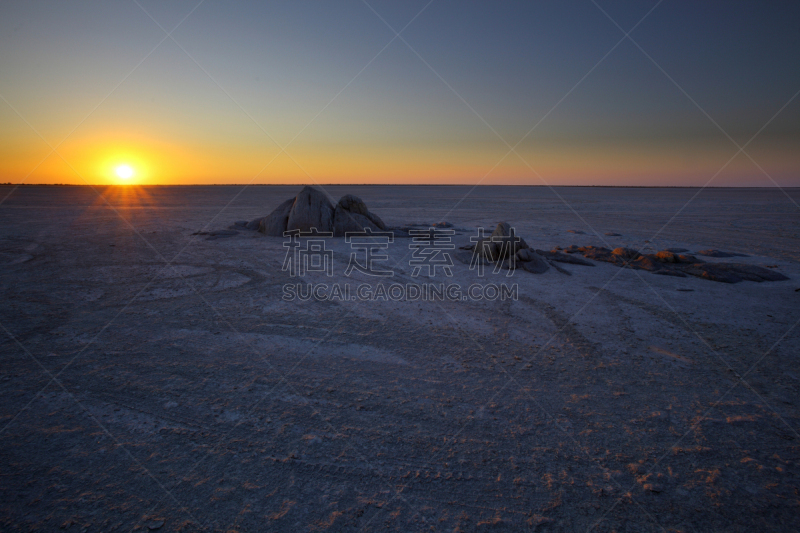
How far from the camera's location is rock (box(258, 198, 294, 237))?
487 inches

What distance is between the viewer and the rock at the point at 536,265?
7790 millimetres

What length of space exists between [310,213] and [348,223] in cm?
132

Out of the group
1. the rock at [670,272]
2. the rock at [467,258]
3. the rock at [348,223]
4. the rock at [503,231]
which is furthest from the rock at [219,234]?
the rock at [670,272]

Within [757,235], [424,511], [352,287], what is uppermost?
[757,235]

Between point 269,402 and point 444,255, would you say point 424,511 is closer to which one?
point 269,402

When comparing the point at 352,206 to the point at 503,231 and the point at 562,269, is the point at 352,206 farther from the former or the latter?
the point at 562,269

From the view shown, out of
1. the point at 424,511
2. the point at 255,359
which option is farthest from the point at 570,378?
the point at 255,359

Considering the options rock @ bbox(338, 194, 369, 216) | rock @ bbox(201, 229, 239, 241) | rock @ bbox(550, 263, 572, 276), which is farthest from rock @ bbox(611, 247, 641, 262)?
rock @ bbox(201, 229, 239, 241)

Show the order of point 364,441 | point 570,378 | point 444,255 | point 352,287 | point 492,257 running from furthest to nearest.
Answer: point 444,255, point 492,257, point 352,287, point 570,378, point 364,441

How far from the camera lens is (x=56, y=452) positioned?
258cm

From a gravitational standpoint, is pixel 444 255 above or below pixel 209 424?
above

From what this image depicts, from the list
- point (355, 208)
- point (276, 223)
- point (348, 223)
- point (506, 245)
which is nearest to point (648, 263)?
point (506, 245)

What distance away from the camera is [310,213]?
12.6 meters

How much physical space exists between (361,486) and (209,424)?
4.52 feet
